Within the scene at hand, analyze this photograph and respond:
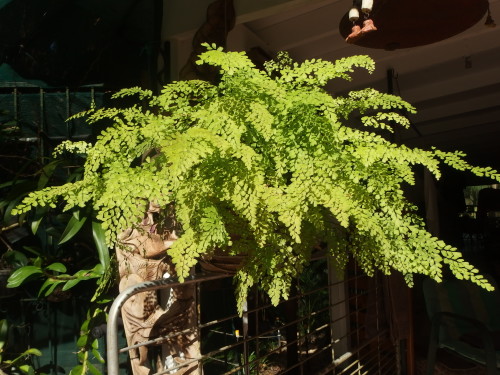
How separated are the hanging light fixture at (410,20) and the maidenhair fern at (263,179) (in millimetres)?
295

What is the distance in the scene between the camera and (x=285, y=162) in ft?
3.72

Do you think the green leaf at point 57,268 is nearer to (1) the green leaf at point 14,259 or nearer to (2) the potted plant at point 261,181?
(1) the green leaf at point 14,259

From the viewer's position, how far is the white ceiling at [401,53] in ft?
8.00

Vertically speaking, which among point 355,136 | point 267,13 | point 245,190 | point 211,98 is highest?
point 267,13

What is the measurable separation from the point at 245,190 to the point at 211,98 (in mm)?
356

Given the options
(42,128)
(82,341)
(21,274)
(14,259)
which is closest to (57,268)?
(21,274)

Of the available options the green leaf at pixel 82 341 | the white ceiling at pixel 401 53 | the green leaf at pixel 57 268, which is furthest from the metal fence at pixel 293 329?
the white ceiling at pixel 401 53

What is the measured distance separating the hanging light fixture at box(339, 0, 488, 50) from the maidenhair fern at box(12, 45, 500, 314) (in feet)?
0.97

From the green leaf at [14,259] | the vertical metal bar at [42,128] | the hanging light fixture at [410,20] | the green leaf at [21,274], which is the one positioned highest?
the hanging light fixture at [410,20]

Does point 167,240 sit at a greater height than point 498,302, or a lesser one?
greater

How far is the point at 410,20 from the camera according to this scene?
5.08 ft

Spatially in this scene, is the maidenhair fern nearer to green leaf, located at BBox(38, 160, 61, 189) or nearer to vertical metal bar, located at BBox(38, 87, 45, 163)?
green leaf, located at BBox(38, 160, 61, 189)

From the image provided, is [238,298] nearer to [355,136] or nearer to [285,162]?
[285,162]

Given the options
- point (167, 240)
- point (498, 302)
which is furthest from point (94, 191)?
point (498, 302)
